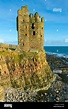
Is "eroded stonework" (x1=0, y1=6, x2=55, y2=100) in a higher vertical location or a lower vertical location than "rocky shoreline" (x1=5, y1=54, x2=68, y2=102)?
higher

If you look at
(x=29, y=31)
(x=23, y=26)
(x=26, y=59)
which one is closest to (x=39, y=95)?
(x=26, y=59)

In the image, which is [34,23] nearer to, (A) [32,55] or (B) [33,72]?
(A) [32,55]

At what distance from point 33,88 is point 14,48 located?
1177 millimetres

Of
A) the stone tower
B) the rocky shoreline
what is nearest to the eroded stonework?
the stone tower

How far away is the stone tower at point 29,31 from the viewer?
25.0ft

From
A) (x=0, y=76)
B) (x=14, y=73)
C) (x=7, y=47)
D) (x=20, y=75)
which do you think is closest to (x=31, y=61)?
(x=7, y=47)

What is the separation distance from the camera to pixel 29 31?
318 inches

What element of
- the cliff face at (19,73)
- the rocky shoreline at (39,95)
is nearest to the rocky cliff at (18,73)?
the cliff face at (19,73)

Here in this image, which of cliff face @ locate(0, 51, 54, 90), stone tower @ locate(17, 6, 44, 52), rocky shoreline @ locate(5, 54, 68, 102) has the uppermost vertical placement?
stone tower @ locate(17, 6, 44, 52)

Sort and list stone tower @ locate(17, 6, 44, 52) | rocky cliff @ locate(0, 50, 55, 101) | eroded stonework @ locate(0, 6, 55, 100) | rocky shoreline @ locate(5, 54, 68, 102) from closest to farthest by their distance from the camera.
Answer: rocky shoreline @ locate(5, 54, 68, 102)
rocky cliff @ locate(0, 50, 55, 101)
eroded stonework @ locate(0, 6, 55, 100)
stone tower @ locate(17, 6, 44, 52)

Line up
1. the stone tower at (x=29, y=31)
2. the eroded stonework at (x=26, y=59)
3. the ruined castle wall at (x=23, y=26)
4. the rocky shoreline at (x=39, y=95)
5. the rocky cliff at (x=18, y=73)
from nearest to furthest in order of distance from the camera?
the rocky shoreline at (x=39, y=95), the rocky cliff at (x=18, y=73), the eroded stonework at (x=26, y=59), the ruined castle wall at (x=23, y=26), the stone tower at (x=29, y=31)

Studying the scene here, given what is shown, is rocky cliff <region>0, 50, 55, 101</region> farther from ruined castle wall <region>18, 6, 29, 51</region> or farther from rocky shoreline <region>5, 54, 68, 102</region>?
ruined castle wall <region>18, 6, 29, 51</region>

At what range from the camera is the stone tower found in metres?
7.63

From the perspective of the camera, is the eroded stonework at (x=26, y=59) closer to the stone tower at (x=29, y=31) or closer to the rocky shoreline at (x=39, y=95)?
the stone tower at (x=29, y=31)
